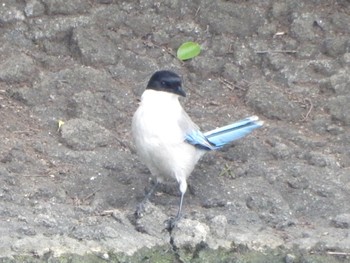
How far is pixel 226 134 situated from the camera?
904 centimetres

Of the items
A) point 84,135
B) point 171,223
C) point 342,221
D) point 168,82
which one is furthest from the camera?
point 84,135

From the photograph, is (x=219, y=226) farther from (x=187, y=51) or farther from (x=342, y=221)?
(x=187, y=51)

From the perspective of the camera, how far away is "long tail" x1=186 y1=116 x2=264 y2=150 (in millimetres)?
8859

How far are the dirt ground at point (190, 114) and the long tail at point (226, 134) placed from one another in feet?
0.74

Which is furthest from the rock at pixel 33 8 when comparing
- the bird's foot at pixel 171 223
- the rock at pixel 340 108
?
the bird's foot at pixel 171 223

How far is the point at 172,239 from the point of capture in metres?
8.10

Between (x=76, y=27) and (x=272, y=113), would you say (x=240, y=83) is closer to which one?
(x=272, y=113)

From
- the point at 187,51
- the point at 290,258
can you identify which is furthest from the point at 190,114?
the point at 290,258

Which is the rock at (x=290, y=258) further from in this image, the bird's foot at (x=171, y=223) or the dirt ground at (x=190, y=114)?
the bird's foot at (x=171, y=223)

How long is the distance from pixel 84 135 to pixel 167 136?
90 centimetres

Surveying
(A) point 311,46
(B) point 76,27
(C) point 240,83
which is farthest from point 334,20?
(B) point 76,27

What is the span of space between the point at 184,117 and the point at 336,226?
1262 mm

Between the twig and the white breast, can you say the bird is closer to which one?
the white breast

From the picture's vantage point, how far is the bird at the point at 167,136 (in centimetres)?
852
